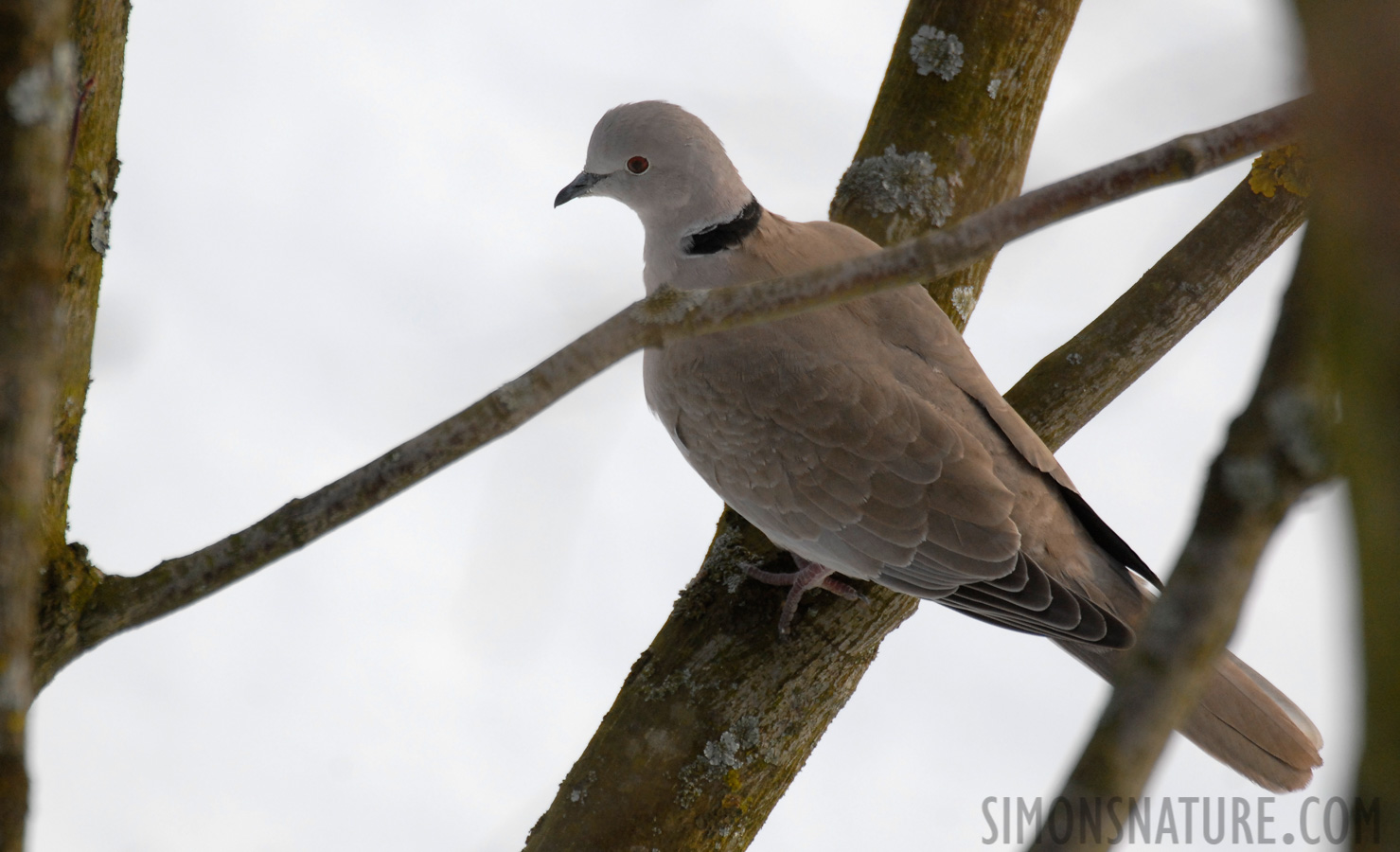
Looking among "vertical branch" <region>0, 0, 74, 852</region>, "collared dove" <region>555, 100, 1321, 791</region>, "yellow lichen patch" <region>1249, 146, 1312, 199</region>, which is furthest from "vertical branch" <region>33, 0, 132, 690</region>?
"yellow lichen patch" <region>1249, 146, 1312, 199</region>

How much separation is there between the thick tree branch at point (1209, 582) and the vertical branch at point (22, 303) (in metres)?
0.68

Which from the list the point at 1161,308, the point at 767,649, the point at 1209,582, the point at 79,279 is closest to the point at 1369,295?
the point at 1209,582

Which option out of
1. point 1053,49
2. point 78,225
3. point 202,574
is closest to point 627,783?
point 202,574

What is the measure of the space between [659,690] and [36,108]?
138cm

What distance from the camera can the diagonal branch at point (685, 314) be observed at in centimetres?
114

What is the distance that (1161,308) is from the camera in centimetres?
217

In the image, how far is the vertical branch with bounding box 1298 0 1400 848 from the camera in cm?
46

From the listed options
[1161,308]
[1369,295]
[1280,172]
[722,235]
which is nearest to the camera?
[1369,295]

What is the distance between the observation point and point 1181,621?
68cm

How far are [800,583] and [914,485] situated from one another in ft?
0.90

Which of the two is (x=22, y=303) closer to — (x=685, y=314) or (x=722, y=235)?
(x=685, y=314)

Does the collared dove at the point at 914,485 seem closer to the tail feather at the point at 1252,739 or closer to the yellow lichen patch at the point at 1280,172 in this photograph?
the tail feather at the point at 1252,739

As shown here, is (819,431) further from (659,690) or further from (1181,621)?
(1181,621)

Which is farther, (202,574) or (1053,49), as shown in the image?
(1053,49)
